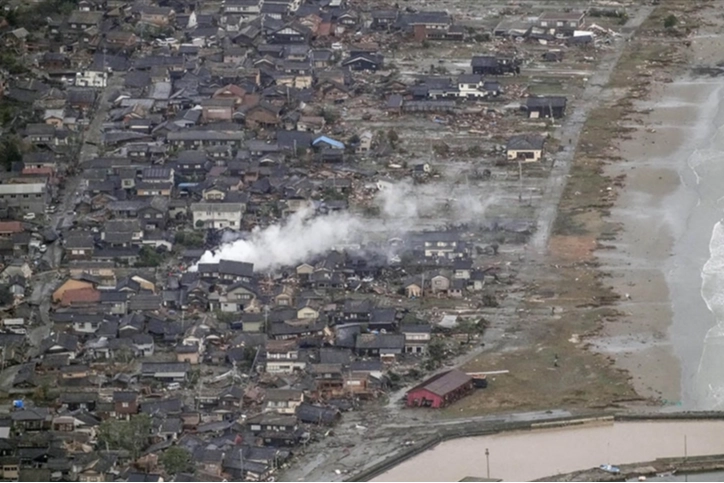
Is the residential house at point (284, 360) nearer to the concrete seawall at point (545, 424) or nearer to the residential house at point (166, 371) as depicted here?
the residential house at point (166, 371)

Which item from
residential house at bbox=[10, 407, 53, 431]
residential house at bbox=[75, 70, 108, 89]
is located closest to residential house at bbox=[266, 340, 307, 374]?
residential house at bbox=[10, 407, 53, 431]

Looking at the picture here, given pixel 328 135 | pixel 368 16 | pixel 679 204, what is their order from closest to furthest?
1. pixel 679 204
2. pixel 328 135
3. pixel 368 16

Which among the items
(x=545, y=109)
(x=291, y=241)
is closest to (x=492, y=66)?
(x=545, y=109)

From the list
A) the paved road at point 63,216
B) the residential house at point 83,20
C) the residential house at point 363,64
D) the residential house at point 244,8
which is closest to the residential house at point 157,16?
the residential house at point 83,20

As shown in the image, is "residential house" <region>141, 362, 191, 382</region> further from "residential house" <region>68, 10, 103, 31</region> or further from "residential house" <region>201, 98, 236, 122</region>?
"residential house" <region>68, 10, 103, 31</region>

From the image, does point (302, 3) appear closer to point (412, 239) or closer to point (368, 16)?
point (368, 16)

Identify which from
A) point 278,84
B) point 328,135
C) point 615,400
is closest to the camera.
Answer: point 615,400

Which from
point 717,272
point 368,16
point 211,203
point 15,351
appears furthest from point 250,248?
Result: point 368,16
